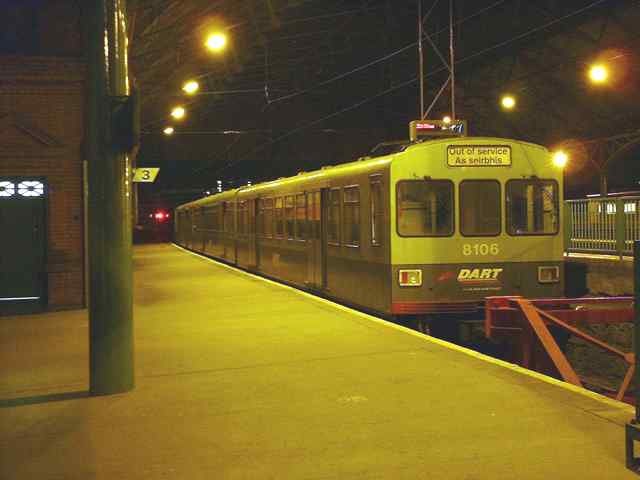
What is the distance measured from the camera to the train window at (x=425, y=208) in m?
11.3

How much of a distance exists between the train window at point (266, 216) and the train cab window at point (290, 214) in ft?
5.80

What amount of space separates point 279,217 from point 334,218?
4783 mm

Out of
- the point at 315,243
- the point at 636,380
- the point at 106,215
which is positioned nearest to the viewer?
the point at 636,380

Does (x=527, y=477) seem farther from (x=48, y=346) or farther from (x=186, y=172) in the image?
(x=186, y=172)

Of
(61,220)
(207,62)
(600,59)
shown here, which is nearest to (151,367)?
(61,220)

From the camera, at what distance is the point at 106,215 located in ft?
23.8

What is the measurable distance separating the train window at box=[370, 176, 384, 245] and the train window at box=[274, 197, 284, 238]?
6.60m

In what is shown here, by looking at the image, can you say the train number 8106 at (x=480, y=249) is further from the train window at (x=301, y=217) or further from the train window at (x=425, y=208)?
the train window at (x=301, y=217)

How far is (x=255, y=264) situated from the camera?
73.8 ft

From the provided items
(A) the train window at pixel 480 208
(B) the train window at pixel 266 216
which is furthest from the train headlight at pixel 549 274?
(B) the train window at pixel 266 216

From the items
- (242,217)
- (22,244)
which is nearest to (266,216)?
(242,217)

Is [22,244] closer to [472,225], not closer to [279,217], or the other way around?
[279,217]

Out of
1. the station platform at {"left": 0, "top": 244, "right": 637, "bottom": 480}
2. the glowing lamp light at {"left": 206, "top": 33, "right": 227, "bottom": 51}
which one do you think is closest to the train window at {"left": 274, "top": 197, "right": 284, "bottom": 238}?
the glowing lamp light at {"left": 206, "top": 33, "right": 227, "bottom": 51}

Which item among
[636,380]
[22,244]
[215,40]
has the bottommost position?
[636,380]
